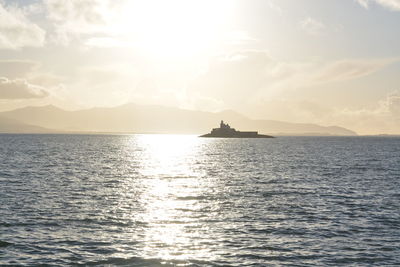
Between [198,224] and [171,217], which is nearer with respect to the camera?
[198,224]

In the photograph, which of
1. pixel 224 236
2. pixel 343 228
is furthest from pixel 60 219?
pixel 343 228

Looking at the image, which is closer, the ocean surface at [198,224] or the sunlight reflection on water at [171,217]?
the ocean surface at [198,224]

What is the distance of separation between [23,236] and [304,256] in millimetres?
20555

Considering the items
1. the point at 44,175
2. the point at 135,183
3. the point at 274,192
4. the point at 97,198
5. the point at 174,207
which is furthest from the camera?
the point at 44,175

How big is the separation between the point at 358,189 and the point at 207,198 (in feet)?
77.3

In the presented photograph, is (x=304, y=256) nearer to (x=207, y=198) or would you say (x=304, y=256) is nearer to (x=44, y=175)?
(x=207, y=198)

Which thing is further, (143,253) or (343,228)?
(343,228)

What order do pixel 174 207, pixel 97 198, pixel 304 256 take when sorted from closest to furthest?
pixel 304 256, pixel 174 207, pixel 97 198

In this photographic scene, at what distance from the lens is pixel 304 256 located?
87.7 ft

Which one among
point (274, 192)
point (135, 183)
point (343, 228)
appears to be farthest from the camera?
point (135, 183)

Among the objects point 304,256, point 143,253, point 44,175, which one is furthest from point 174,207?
point 44,175

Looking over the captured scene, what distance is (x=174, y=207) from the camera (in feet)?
142

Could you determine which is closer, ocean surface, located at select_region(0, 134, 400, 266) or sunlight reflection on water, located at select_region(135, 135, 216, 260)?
ocean surface, located at select_region(0, 134, 400, 266)

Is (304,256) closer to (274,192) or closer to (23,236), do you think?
(23,236)
